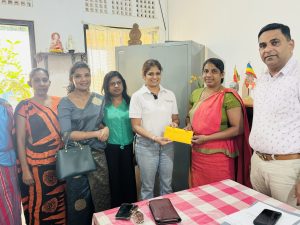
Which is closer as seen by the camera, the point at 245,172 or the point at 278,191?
the point at 278,191

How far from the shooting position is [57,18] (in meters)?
2.92

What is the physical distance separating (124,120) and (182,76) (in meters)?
0.81

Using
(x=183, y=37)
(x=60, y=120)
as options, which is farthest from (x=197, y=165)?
(x=183, y=37)

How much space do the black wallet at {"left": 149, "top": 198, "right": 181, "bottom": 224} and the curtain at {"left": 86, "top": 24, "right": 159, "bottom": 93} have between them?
6.98ft

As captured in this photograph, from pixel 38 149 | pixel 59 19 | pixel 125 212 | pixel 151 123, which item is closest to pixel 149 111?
pixel 151 123

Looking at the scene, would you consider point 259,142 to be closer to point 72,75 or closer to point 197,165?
point 197,165

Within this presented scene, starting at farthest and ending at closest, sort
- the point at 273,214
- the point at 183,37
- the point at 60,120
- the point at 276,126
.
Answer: the point at 183,37
the point at 60,120
the point at 276,126
the point at 273,214

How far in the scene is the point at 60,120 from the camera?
1.75 metres

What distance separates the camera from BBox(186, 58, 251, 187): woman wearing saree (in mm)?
1859

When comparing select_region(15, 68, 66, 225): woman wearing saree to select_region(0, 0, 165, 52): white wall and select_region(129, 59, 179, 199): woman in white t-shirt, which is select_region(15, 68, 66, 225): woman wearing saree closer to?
select_region(129, 59, 179, 199): woman in white t-shirt

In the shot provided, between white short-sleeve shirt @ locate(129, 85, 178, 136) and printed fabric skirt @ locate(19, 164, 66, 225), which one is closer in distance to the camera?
printed fabric skirt @ locate(19, 164, 66, 225)

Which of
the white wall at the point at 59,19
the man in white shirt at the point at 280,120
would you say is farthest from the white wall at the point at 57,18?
the man in white shirt at the point at 280,120

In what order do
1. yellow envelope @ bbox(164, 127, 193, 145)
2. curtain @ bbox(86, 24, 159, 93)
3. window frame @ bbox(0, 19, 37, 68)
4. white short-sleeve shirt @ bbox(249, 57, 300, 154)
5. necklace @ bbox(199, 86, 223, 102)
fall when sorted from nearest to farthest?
white short-sleeve shirt @ bbox(249, 57, 300, 154) < yellow envelope @ bbox(164, 127, 193, 145) < necklace @ bbox(199, 86, 223, 102) < window frame @ bbox(0, 19, 37, 68) < curtain @ bbox(86, 24, 159, 93)

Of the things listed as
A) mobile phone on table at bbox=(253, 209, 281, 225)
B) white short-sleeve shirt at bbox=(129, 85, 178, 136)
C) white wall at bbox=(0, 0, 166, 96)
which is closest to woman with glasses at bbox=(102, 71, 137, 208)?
white short-sleeve shirt at bbox=(129, 85, 178, 136)
